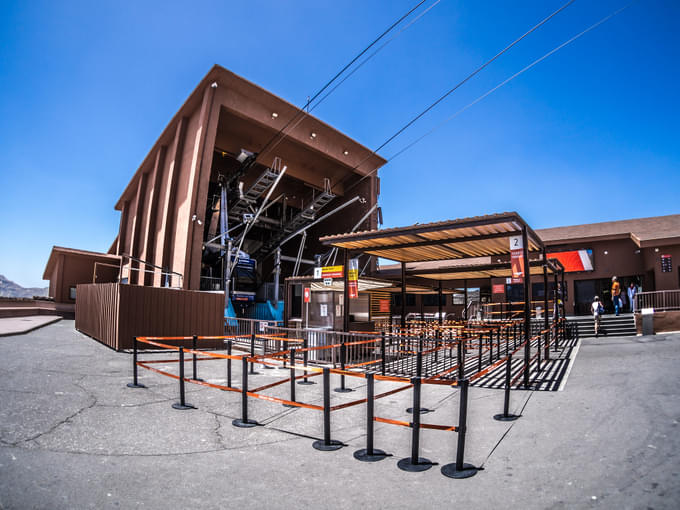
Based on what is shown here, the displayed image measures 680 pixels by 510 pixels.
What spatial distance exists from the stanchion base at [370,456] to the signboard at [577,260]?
87.4 feet

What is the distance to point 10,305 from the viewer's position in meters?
28.2

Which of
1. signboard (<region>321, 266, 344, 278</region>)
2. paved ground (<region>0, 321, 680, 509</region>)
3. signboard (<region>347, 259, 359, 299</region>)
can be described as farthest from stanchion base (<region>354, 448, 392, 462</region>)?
signboard (<region>321, 266, 344, 278</region>)

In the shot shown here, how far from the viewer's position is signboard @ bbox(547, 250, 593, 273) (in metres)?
27.5

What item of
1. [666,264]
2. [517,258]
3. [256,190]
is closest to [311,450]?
[517,258]

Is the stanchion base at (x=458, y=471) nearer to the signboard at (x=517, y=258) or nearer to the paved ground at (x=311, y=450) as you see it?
the paved ground at (x=311, y=450)

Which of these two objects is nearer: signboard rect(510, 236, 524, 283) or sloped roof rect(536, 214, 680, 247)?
signboard rect(510, 236, 524, 283)

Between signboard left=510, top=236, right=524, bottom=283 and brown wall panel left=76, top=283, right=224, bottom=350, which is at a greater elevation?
signboard left=510, top=236, right=524, bottom=283

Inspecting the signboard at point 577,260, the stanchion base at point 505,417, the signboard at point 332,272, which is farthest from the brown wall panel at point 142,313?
the signboard at point 577,260

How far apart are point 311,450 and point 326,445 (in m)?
0.22

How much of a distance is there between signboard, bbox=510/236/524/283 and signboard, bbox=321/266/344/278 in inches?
256

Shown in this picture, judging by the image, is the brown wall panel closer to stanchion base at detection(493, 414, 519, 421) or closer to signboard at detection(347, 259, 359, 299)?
signboard at detection(347, 259, 359, 299)

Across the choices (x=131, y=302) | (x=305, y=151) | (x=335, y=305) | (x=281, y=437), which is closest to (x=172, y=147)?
(x=305, y=151)

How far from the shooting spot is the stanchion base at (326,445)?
5.11m

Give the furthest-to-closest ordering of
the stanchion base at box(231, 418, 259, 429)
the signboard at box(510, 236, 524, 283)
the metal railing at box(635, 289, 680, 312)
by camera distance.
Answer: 1. the metal railing at box(635, 289, 680, 312)
2. the signboard at box(510, 236, 524, 283)
3. the stanchion base at box(231, 418, 259, 429)
